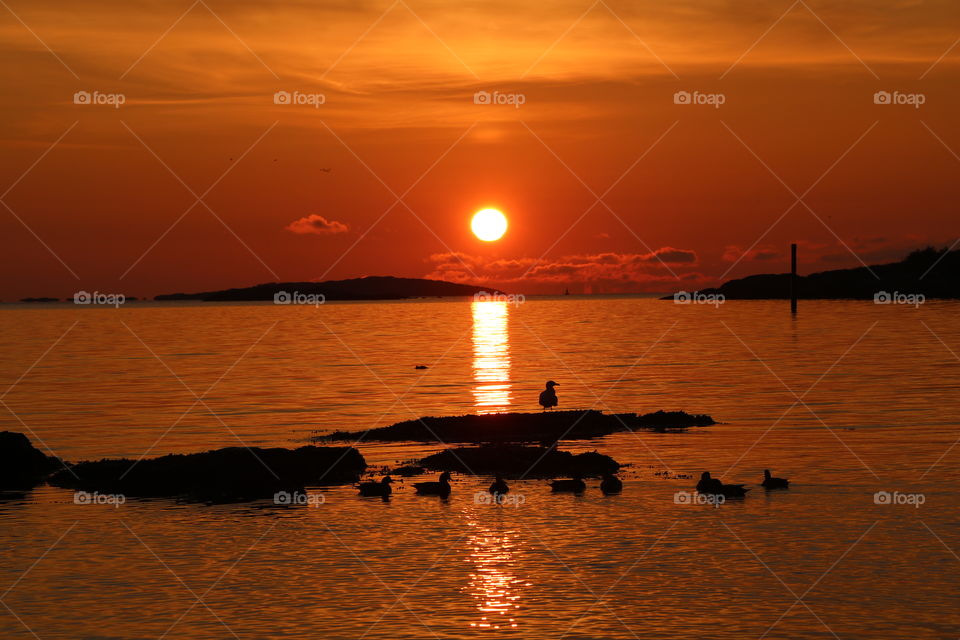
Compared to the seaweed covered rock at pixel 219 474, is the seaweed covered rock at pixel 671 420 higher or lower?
higher

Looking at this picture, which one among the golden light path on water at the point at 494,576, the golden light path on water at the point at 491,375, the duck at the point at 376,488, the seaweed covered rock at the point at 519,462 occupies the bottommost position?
the golden light path on water at the point at 494,576

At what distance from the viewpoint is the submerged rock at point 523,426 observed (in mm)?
44531

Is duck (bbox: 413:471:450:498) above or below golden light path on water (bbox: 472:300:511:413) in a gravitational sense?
below

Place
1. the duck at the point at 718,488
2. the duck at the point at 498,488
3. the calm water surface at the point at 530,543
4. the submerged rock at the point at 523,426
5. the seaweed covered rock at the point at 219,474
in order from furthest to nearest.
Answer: the submerged rock at the point at 523,426, the seaweed covered rock at the point at 219,474, the duck at the point at 498,488, the duck at the point at 718,488, the calm water surface at the point at 530,543

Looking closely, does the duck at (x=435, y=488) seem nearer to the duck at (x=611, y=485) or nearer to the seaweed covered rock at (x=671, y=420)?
the duck at (x=611, y=485)

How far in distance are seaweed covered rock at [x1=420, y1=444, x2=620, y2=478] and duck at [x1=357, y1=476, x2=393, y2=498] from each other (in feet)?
15.7

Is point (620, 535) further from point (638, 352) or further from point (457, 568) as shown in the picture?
point (638, 352)

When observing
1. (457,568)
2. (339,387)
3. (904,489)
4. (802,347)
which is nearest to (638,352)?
(802,347)

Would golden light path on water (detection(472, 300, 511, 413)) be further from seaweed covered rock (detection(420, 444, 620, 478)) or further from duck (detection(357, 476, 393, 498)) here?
duck (detection(357, 476, 393, 498))

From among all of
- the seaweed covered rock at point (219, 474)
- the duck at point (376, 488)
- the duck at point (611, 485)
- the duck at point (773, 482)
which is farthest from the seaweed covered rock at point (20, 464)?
the duck at point (773, 482)

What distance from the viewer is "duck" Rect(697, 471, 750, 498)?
30812 millimetres

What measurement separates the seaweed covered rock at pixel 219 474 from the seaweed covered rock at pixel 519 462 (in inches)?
125

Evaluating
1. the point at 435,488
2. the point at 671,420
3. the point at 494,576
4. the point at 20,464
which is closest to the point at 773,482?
the point at 435,488

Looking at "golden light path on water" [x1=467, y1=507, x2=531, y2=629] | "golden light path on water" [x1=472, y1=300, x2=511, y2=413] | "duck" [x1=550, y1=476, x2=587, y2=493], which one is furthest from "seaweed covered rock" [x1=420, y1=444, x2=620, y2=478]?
"golden light path on water" [x1=472, y1=300, x2=511, y2=413]
